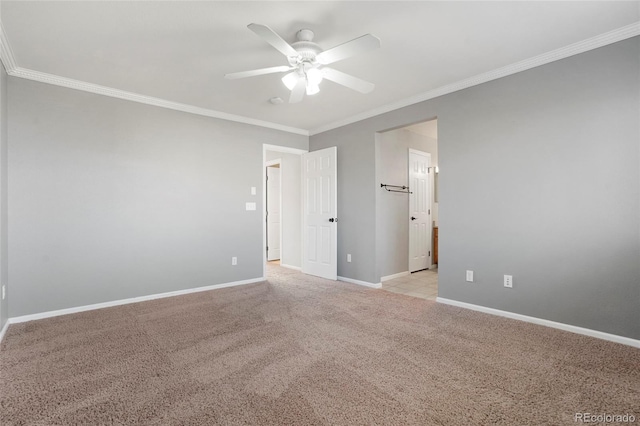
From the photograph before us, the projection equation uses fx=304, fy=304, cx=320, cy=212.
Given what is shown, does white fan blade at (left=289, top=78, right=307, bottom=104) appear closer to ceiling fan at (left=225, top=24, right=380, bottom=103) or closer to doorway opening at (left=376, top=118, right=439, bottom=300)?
ceiling fan at (left=225, top=24, right=380, bottom=103)

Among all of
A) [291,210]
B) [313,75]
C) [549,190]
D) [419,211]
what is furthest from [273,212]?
[549,190]

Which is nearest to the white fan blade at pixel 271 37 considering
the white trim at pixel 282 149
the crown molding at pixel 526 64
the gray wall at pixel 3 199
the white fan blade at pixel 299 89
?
the white fan blade at pixel 299 89

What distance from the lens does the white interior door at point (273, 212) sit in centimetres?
700

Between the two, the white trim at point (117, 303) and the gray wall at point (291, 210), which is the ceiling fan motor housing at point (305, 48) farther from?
the gray wall at point (291, 210)

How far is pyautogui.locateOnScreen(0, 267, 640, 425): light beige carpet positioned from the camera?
5.42 feet

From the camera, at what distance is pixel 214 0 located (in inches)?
81.0

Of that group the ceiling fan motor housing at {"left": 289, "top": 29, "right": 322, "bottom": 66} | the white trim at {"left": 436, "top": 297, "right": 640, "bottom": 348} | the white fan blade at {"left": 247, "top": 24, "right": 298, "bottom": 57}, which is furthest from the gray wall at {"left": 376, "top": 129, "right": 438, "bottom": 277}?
the white fan blade at {"left": 247, "top": 24, "right": 298, "bottom": 57}

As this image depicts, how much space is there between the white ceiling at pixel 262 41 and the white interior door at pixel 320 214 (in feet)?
5.58

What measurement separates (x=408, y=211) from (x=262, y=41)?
3.69m

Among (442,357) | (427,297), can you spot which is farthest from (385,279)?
(442,357)

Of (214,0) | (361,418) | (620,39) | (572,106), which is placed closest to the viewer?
(361,418)

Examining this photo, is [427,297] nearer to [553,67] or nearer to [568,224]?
[568,224]

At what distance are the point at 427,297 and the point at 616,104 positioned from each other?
8.67ft

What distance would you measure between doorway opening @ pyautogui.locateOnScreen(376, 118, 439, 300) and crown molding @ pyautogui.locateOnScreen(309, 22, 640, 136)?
0.55 m
